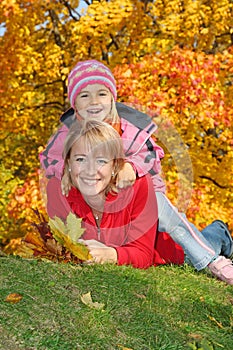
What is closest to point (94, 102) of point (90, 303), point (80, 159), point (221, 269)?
point (80, 159)

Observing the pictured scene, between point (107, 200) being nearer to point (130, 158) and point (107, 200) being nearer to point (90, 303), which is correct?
point (130, 158)

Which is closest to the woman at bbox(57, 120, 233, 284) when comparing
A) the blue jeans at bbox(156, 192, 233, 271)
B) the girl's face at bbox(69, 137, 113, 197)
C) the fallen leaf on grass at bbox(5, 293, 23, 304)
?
the girl's face at bbox(69, 137, 113, 197)

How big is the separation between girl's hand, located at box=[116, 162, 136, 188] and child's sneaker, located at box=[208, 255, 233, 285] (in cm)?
86

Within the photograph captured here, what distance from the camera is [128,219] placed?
3629 millimetres

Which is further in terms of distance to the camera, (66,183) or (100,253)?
(66,183)

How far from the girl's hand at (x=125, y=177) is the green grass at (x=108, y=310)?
58 centimetres

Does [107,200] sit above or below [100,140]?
below

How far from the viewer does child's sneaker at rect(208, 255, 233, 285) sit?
12.3ft

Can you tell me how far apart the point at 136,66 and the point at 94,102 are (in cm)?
398

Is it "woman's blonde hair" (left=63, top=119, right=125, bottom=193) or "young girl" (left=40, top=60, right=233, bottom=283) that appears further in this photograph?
"young girl" (left=40, top=60, right=233, bottom=283)

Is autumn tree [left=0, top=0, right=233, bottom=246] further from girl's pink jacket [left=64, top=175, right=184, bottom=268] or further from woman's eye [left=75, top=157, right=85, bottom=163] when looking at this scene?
woman's eye [left=75, top=157, right=85, bottom=163]

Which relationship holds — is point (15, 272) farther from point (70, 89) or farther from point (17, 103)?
point (17, 103)

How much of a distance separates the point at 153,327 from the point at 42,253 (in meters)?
1.27

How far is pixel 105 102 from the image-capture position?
3869 millimetres
